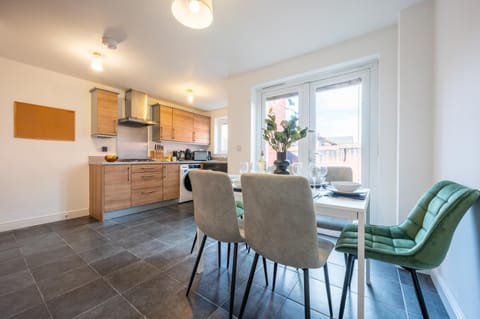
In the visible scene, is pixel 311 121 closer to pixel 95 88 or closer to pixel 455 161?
pixel 455 161

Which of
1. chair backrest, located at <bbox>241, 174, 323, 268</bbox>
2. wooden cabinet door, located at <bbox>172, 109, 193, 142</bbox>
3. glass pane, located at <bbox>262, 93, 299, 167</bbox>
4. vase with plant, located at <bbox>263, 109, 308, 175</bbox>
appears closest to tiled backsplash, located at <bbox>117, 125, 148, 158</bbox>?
wooden cabinet door, located at <bbox>172, 109, 193, 142</bbox>

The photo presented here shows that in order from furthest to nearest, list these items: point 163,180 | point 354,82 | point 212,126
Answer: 1. point 212,126
2. point 163,180
3. point 354,82

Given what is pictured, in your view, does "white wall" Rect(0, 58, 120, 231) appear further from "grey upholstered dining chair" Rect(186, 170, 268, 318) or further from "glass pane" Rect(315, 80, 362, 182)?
"glass pane" Rect(315, 80, 362, 182)

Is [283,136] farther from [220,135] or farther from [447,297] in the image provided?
[220,135]

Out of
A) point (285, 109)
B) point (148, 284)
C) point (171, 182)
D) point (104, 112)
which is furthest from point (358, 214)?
point (104, 112)

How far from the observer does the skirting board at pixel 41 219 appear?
2572mm

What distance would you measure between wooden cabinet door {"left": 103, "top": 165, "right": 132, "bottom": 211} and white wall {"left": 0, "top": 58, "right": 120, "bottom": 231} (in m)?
0.69

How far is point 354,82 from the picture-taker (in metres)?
2.38

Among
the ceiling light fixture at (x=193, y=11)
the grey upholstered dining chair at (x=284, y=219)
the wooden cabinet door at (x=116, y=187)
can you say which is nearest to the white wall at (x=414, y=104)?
the grey upholstered dining chair at (x=284, y=219)

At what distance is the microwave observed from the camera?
4703 millimetres

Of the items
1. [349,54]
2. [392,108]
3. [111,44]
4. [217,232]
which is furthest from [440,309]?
[111,44]

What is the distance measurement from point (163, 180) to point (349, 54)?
3643mm

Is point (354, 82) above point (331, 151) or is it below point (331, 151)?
above

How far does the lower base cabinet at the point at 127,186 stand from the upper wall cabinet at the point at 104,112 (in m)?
0.63
